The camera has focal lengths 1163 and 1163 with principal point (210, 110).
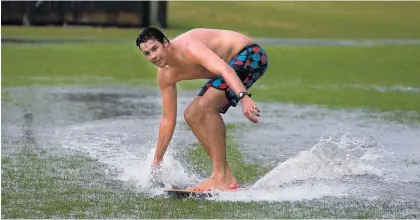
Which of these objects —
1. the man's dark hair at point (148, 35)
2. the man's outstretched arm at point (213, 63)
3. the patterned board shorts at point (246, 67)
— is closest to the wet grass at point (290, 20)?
the patterned board shorts at point (246, 67)

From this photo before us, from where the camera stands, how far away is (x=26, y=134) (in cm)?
1076

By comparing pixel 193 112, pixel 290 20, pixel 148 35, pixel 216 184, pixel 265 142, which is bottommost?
pixel 290 20

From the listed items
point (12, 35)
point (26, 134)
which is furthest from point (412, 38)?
point (26, 134)

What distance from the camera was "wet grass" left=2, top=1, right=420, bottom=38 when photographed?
27891 millimetres

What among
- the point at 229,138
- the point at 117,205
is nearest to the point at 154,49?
the point at 117,205

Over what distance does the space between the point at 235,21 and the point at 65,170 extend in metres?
23.3

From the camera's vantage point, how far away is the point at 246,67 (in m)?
7.79

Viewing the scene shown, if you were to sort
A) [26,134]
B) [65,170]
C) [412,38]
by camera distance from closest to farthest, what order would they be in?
1. [65,170]
2. [26,134]
3. [412,38]

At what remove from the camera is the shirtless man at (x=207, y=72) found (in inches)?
294

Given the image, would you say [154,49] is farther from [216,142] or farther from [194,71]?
[216,142]

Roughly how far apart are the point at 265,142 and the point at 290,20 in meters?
22.1

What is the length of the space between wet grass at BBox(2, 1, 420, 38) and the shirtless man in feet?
61.4

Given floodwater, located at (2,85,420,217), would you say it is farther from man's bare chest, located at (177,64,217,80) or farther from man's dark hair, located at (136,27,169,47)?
man's dark hair, located at (136,27,169,47)

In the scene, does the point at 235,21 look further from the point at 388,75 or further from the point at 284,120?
the point at 284,120
